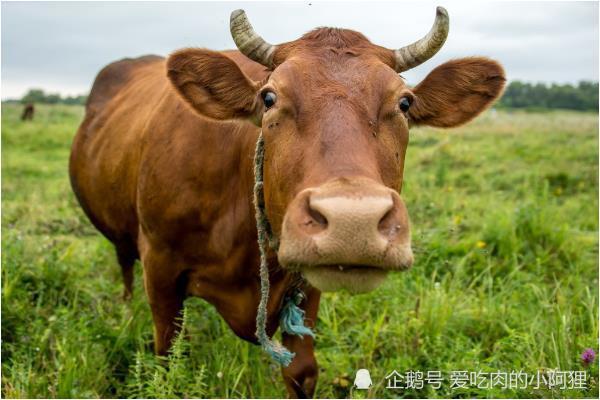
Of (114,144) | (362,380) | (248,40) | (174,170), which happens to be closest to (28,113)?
(114,144)

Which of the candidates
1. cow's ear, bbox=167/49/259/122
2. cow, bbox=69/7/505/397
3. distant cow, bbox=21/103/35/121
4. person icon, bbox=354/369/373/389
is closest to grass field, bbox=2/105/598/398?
person icon, bbox=354/369/373/389

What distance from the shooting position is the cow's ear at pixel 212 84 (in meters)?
2.96

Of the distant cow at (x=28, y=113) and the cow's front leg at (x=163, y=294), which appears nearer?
the cow's front leg at (x=163, y=294)

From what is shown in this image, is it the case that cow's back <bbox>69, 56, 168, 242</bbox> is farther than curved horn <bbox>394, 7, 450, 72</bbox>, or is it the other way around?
cow's back <bbox>69, 56, 168, 242</bbox>

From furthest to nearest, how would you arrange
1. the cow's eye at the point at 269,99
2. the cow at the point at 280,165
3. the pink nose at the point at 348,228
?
the cow's eye at the point at 269,99 → the cow at the point at 280,165 → the pink nose at the point at 348,228

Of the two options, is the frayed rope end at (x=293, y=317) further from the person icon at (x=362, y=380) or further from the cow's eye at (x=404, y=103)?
the cow's eye at (x=404, y=103)

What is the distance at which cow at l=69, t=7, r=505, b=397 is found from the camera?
6.70 feet

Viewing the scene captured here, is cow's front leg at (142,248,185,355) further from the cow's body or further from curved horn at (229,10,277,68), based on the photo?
curved horn at (229,10,277,68)

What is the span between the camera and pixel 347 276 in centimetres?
209

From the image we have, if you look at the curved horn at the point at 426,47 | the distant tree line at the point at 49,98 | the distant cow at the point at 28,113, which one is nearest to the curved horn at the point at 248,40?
the curved horn at the point at 426,47

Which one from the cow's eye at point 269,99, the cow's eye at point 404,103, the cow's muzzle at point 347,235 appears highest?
the cow's eye at point 269,99

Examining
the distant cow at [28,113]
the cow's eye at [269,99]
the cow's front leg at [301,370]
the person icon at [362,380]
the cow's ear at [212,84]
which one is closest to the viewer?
the cow's eye at [269,99]

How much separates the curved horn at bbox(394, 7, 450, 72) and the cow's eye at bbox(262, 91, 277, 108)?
714 mm

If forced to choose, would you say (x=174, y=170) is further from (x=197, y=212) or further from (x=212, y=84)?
(x=212, y=84)
